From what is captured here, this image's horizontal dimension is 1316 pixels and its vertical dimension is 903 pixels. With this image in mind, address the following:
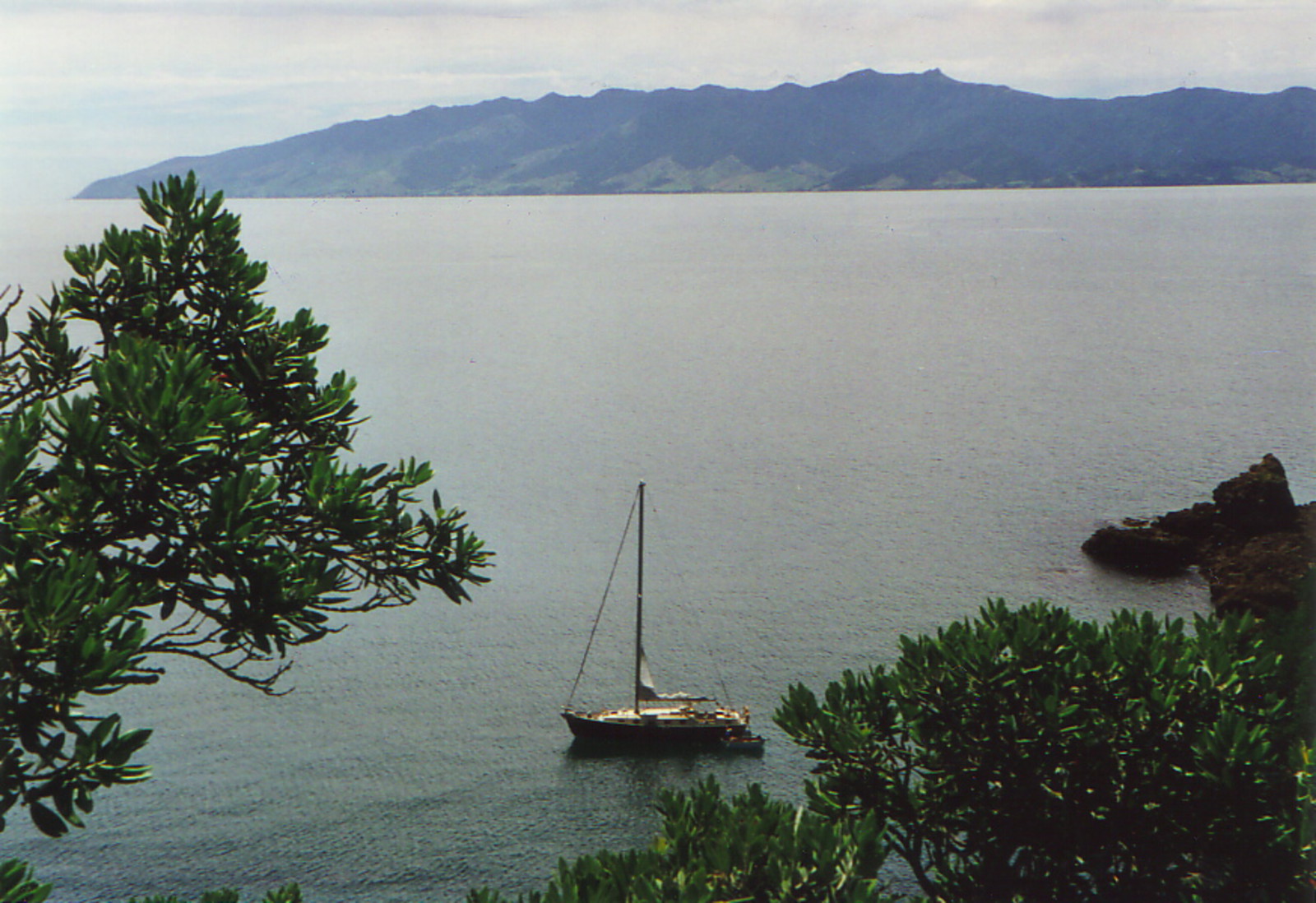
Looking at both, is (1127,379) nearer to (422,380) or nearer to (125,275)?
(422,380)

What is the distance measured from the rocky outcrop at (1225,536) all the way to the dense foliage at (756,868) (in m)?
55.8

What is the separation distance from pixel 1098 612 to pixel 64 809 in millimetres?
58699

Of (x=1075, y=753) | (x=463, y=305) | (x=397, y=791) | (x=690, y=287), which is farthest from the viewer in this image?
(x=690, y=287)

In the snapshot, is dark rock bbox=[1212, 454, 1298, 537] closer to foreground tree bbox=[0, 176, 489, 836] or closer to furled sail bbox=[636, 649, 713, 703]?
furled sail bbox=[636, 649, 713, 703]

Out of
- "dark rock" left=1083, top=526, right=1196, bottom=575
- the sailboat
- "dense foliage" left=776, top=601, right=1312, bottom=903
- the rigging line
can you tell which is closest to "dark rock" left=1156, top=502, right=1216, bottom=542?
"dark rock" left=1083, top=526, right=1196, bottom=575

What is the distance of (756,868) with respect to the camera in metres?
12.1

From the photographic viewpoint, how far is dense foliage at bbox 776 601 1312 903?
17.2 metres

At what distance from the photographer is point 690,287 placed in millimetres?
195625

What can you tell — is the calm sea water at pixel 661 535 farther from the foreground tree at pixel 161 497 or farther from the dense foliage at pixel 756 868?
the foreground tree at pixel 161 497

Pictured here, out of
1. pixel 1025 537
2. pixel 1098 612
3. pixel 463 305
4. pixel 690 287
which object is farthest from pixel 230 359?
pixel 690 287

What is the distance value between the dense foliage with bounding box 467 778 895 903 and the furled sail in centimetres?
3643

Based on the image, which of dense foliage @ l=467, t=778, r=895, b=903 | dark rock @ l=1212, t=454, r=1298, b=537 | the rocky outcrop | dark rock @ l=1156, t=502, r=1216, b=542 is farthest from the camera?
dark rock @ l=1156, t=502, r=1216, b=542

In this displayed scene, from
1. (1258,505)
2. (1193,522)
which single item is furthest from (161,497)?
(1193,522)

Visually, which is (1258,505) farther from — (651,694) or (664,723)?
(664,723)
